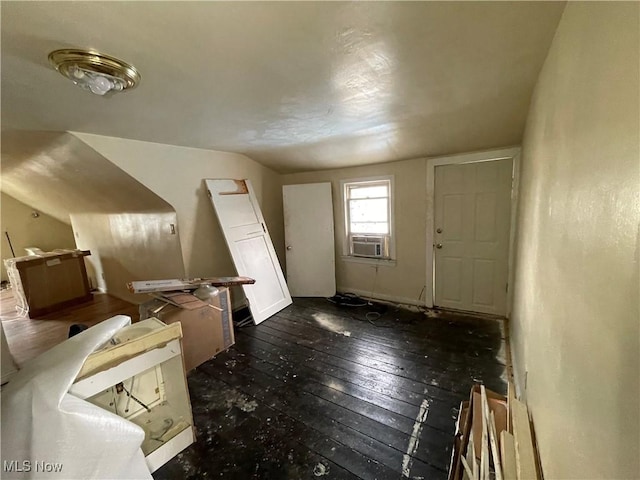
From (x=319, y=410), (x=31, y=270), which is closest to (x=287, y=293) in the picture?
(x=319, y=410)

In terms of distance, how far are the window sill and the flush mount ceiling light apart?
10.1 ft

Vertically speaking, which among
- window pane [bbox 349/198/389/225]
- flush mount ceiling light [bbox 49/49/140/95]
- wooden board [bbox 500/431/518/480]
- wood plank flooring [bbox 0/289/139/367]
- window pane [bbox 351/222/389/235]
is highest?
flush mount ceiling light [bbox 49/49/140/95]

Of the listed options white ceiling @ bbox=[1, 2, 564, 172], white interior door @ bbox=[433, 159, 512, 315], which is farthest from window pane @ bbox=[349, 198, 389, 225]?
white ceiling @ bbox=[1, 2, 564, 172]

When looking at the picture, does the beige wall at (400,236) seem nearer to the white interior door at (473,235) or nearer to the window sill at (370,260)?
the window sill at (370,260)

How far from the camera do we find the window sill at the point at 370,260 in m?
3.56

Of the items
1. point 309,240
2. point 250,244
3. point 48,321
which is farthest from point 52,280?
point 309,240

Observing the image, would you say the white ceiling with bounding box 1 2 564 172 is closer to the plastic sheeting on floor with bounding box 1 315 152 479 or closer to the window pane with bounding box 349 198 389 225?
the window pane with bounding box 349 198 389 225

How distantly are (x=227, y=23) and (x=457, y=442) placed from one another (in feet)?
7.57

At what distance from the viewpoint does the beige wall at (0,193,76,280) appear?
5.12 m

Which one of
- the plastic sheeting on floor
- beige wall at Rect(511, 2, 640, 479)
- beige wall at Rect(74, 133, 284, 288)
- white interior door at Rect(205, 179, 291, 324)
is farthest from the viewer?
white interior door at Rect(205, 179, 291, 324)

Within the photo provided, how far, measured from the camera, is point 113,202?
3.29 meters

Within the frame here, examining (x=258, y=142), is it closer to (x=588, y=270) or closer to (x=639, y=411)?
(x=588, y=270)

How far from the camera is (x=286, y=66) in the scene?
1.36m

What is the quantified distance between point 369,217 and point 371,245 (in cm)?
40
